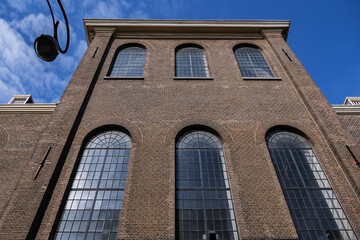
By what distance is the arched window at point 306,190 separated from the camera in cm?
698

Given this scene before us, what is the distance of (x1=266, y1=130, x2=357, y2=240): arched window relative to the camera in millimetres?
6980

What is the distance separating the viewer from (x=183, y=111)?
10.0 meters

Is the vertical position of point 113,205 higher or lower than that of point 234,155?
lower

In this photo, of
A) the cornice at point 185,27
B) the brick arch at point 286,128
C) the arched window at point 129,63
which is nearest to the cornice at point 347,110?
the brick arch at point 286,128

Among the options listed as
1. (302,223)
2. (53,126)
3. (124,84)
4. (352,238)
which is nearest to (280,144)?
(302,223)

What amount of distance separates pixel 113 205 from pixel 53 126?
13.3ft

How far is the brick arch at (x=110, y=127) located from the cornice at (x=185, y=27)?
7870mm

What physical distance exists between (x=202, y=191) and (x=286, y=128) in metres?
4.66

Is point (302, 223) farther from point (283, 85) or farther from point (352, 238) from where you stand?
point (283, 85)

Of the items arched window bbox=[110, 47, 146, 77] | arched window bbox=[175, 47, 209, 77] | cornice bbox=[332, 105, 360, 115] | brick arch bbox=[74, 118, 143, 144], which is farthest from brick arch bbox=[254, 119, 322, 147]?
arched window bbox=[110, 47, 146, 77]

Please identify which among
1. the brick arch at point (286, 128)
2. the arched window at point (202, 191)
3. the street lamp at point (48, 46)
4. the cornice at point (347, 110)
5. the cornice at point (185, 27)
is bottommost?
the arched window at point (202, 191)

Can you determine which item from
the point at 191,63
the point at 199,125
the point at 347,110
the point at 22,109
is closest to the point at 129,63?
the point at 191,63

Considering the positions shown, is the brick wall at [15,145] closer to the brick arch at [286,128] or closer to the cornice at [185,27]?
the cornice at [185,27]

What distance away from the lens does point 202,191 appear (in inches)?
A: 308
